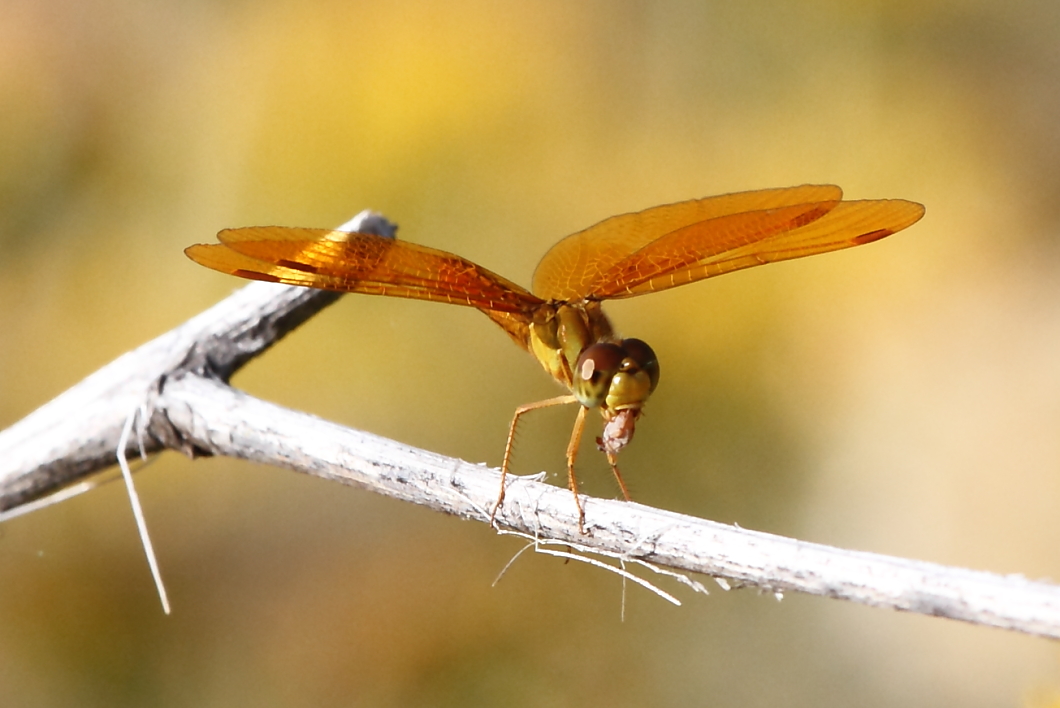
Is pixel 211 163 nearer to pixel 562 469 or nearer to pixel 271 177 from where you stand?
pixel 271 177

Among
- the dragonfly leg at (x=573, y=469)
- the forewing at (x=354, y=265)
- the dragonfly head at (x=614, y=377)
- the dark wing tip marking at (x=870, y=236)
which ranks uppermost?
the forewing at (x=354, y=265)

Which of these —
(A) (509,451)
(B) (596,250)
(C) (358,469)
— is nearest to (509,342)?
(B) (596,250)

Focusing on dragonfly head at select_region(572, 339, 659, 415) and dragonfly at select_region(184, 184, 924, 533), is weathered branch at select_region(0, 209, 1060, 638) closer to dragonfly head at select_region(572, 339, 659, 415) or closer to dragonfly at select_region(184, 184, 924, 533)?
dragonfly at select_region(184, 184, 924, 533)

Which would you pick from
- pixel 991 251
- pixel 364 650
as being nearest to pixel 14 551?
pixel 364 650

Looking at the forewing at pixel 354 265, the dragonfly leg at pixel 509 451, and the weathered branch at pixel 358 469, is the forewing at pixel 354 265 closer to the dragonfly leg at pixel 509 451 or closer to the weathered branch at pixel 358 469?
the weathered branch at pixel 358 469

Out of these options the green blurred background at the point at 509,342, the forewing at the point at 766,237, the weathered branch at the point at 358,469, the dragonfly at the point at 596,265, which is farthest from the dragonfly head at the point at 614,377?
the green blurred background at the point at 509,342

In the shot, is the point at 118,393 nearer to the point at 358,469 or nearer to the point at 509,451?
the point at 358,469
